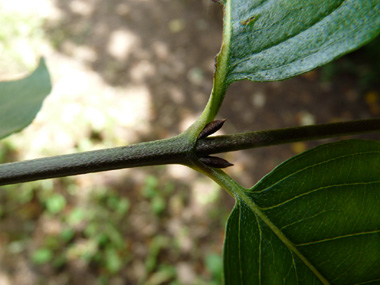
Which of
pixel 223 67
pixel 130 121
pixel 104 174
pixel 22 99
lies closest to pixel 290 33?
pixel 223 67

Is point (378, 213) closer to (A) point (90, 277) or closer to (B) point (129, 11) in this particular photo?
(A) point (90, 277)

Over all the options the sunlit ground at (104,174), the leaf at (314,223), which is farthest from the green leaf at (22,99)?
the sunlit ground at (104,174)

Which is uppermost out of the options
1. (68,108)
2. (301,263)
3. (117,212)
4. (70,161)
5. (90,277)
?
(68,108)

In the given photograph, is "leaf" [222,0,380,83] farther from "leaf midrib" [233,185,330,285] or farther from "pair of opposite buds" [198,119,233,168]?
"leaf midrib" [233,185,330,285]

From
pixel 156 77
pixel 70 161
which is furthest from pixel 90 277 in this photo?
pixel 70 161

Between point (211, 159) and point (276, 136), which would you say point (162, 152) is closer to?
point (211, 159)

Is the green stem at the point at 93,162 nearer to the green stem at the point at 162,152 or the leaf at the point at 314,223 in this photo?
the green stem at the point at 162,152
